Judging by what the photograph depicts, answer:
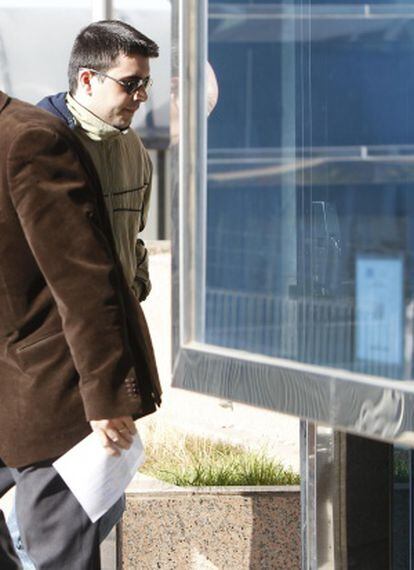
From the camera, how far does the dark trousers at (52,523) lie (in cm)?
407

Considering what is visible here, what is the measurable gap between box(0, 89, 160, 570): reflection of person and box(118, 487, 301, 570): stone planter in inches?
49.3

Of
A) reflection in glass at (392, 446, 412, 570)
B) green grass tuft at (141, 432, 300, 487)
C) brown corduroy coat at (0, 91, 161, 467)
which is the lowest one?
green grass tuft at (141, 432, 300, 487)

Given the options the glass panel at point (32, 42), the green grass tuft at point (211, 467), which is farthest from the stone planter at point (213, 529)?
the glass panel at point (32, 42)

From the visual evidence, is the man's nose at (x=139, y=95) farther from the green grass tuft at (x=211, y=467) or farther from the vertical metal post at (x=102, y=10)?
the vertical metal post at (x=102, y=10)

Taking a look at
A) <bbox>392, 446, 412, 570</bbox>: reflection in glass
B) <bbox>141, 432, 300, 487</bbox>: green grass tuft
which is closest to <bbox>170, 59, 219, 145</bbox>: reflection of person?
<bbox>392, 446, 412, 570</bbox>: reflection in glass

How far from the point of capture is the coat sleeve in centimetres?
385

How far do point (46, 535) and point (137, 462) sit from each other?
0.31 meters

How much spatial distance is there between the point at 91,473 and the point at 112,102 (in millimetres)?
1175

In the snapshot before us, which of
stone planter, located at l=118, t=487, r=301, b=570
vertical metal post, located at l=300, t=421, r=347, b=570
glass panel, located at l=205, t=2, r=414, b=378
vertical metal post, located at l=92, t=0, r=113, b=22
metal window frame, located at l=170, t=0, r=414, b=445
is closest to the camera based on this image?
glass panel, located at l=205, t=2, r=414, b=378

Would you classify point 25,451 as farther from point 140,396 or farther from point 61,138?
point 61,138

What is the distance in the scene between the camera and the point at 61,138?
3918 millimetres

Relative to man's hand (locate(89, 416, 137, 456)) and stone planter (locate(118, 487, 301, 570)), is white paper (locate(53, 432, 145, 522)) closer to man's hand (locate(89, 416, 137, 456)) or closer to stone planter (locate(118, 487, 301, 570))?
man's hand (locate(89, 416, 137, 456))

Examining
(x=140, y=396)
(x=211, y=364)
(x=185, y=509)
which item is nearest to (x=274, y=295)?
(x=211, y=364)

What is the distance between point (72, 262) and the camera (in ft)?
12.6
